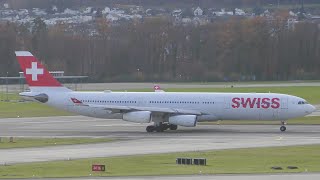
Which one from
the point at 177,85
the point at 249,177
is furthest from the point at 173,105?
the point at 177,85

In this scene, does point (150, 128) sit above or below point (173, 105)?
below

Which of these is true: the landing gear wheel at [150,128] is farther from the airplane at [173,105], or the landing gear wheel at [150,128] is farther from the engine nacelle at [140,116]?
the engine nacelle at [140,116]

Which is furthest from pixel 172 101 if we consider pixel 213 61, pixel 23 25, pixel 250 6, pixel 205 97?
pixel 250 6

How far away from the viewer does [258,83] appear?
12144 centimetres

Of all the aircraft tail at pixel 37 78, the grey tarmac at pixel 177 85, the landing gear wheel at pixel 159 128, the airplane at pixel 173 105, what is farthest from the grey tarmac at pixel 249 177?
the grey tarmac at pixel 177 85

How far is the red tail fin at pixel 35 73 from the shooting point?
73312 millimetres

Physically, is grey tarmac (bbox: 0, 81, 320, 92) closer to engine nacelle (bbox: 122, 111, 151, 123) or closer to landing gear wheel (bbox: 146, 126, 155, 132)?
engine nacelle (bbox: 122, 111, 151, 123)

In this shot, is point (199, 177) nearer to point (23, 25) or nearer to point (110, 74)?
point (110, 74)

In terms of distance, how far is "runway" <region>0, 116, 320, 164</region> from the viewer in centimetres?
5266

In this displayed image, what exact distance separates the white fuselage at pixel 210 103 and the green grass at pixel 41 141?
9655mm

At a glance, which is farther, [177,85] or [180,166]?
[177,85]

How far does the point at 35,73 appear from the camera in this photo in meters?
73.8

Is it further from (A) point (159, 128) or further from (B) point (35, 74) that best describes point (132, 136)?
(B) point (35, 74)

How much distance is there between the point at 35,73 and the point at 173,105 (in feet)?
36.2
